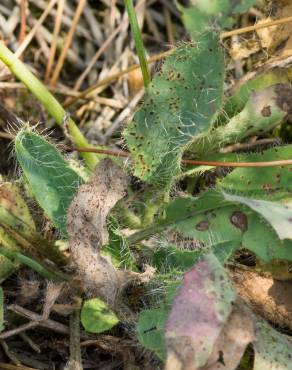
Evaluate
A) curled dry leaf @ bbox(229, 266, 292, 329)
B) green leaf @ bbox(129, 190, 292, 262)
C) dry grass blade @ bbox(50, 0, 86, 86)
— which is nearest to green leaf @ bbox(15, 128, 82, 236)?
green leaf @ bbox(129, 190, 292, 262)

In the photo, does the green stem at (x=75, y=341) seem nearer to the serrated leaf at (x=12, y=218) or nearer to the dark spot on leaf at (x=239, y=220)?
the serrated leaf at (x=12, y=218)

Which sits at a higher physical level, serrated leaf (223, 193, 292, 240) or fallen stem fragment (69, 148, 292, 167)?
serrated leaf (223, 193, 292, 240)

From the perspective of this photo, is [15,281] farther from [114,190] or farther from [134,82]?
[134,82]

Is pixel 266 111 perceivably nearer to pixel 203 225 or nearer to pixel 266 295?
pixel 203 225

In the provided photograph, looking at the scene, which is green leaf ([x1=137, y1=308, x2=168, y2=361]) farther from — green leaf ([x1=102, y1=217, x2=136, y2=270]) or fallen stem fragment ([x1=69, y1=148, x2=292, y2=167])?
fallen stem fragment ([x1=69, y1=148, x2=292, y2=167])

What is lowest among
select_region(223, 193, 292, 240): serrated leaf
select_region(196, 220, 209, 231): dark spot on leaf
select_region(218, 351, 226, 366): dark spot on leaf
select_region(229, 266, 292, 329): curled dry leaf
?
select_region(229, 266, 292, 329): curled dry leaf

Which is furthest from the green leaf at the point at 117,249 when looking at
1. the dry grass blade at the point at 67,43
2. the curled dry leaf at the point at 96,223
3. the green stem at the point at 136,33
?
the dry grass blade at the point at 67,43
